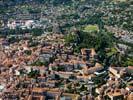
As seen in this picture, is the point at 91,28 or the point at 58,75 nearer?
the point at 58,75

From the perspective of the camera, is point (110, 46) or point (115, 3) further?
point (115, 3)

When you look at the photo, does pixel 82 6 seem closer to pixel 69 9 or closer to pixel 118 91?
pixel 69 9

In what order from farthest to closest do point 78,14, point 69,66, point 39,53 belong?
point 78,14, point 39,53, point 69,66

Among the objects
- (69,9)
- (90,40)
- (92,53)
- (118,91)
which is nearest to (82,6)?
(69,9)

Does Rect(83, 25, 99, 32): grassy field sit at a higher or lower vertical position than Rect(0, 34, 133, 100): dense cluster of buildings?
lower

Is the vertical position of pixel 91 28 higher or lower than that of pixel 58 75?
lower

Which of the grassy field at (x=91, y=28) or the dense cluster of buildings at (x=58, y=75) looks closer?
the dense cluster of buildings at (x=58, y=75)

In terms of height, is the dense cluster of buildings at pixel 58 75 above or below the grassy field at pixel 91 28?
above

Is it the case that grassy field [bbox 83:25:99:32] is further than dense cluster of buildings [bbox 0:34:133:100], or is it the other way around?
grassy field [bbox 83:25:99:32]
